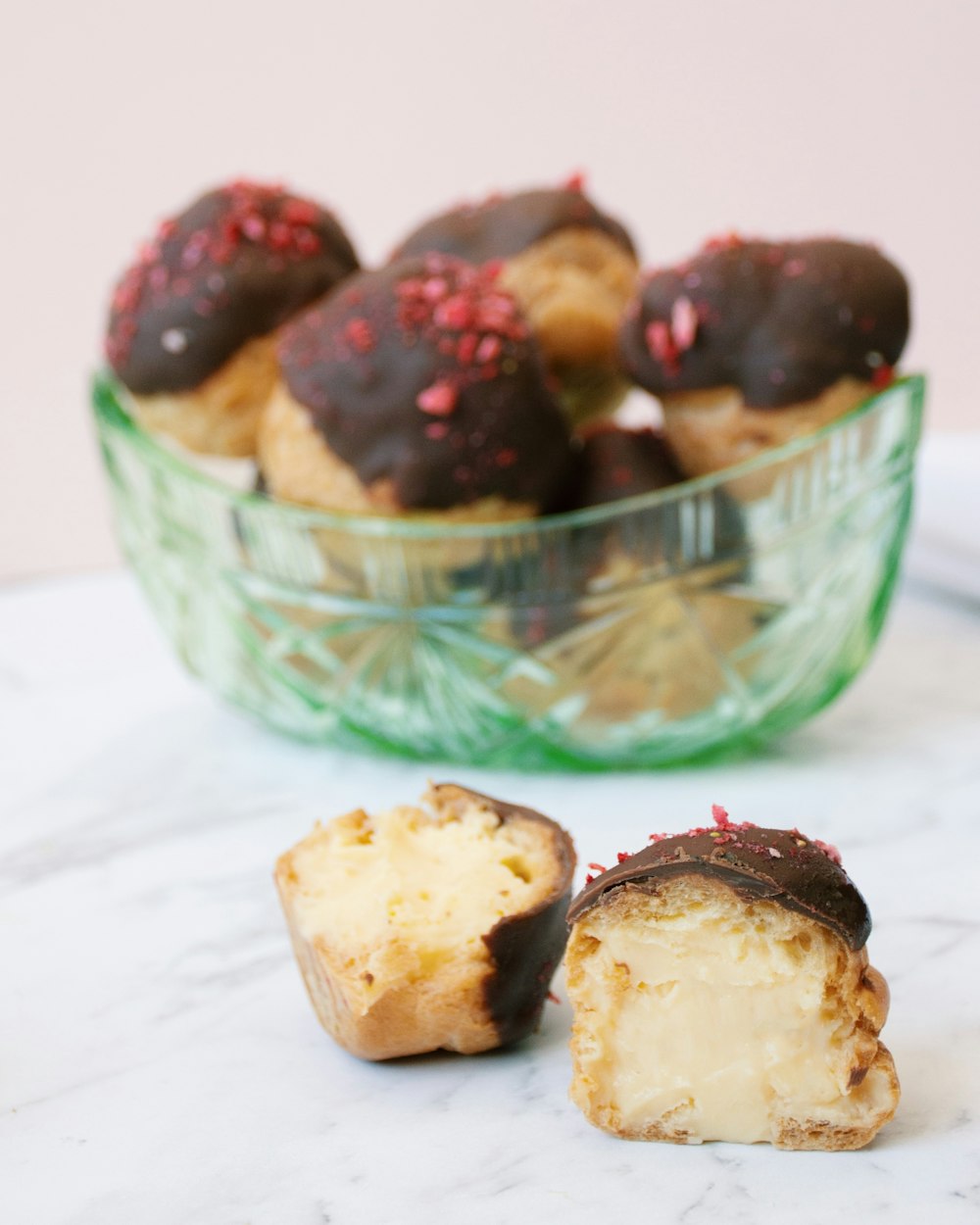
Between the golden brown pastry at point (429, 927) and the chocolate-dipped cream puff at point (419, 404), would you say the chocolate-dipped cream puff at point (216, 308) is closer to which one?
the chocolate-dipped cream puff at point (419, 404)

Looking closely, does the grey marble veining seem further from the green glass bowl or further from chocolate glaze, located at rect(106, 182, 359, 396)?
chocolate glaze, located at rect(106, 182, 359, 396)

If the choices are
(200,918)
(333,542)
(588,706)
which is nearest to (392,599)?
(333,542)

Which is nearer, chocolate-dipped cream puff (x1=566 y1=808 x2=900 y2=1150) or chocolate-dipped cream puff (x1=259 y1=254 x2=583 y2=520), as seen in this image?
chocolate-dipped cream puff (x1=566 y1=808 x2=900 y2=1150)

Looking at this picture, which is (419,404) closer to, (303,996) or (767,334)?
(767,334)

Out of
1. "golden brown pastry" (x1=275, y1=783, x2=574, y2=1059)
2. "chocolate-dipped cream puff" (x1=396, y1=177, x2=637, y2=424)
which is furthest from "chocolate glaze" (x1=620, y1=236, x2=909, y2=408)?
"golden brown pastry" (x1=275, y1=783, x2=574, y2=1059)

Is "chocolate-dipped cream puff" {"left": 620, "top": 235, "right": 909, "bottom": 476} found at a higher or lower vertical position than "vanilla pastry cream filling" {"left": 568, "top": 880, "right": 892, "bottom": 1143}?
higher
